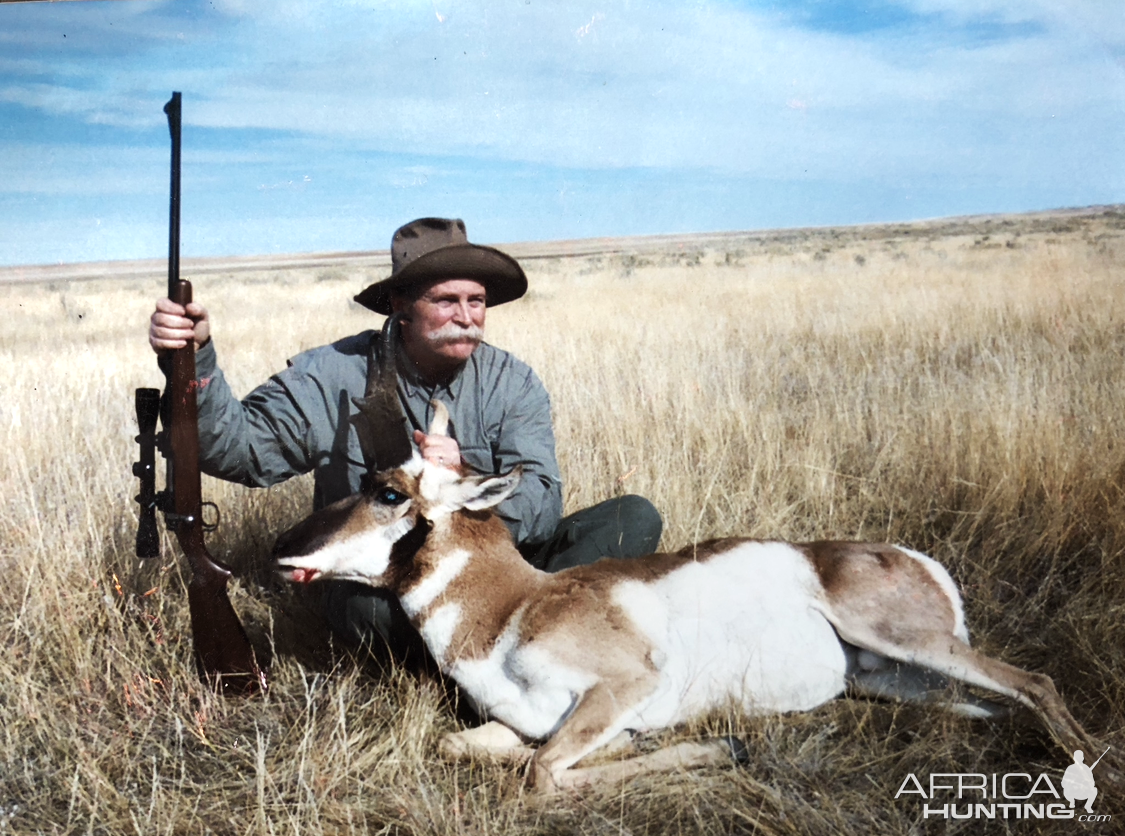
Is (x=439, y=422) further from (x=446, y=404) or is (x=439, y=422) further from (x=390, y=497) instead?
(x=446, y=404)

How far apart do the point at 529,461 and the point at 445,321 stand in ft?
2.52

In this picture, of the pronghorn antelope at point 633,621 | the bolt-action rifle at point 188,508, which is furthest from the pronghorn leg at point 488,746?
the bolt-action rifle at point 188,508

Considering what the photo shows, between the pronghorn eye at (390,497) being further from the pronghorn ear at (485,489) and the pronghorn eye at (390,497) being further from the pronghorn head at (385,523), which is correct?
the pronghorn ear at (485,489)

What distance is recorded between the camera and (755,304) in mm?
11477

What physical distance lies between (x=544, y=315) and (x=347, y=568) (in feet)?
25.0

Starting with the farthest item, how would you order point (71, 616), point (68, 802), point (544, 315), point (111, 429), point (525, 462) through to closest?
point (544, 315) < point (111, 429) < point (525, 462) < point (71, 616) < point (68, 802)

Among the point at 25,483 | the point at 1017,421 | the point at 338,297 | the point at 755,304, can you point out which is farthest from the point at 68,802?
the point at 338,297

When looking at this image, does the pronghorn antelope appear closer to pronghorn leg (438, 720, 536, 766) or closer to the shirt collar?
pronghorn leg (438, 720, 536, 766)

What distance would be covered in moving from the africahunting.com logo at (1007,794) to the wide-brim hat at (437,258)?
2.79 meters

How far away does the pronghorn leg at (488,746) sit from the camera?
3.15 meters

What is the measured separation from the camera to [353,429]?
4.29 m

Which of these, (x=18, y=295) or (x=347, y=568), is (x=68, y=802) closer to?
(x=347, y=568)

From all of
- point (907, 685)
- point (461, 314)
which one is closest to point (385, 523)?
point (461, 314)

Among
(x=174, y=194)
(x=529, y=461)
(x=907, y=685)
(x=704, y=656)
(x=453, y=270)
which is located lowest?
(x=907, y=685)
